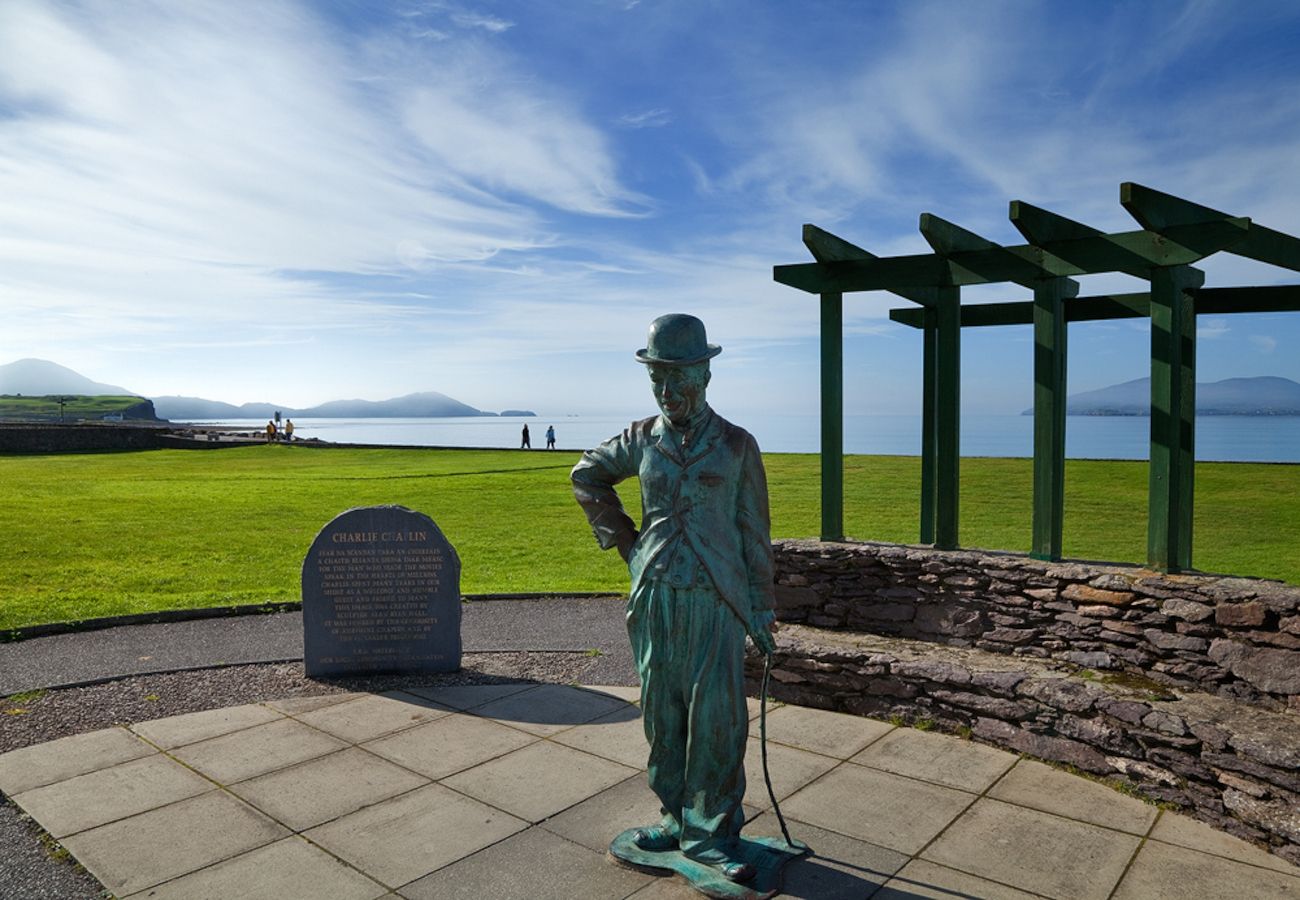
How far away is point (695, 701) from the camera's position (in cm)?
392

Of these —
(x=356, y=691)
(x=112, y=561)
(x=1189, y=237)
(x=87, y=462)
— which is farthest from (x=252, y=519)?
(x=87, y=462)

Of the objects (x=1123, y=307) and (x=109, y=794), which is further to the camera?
(x=1123, y=307)

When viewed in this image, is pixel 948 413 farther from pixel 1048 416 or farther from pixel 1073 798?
pixel 1073 798

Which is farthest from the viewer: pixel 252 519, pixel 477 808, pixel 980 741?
pixel 252 519

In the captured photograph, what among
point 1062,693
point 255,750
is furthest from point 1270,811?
point 255,750

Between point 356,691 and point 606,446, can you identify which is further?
point 356,691

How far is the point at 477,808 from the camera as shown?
507cm

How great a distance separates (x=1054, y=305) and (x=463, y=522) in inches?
476

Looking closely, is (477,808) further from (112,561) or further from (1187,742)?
(112,561)

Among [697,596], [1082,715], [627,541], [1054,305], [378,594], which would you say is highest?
[1054,305]

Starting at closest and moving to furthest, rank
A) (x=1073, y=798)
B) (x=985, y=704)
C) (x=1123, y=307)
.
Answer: (x=1073, y=798)
(x=985, y=704)
(x=1123, y=307)

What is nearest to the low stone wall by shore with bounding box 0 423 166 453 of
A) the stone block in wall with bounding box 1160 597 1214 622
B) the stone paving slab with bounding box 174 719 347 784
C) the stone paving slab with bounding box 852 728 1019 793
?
the stone paving slab with bounding box 174 719 347 784

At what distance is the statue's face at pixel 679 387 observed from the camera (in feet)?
12.8

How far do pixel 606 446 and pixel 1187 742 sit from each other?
12.8 ft
